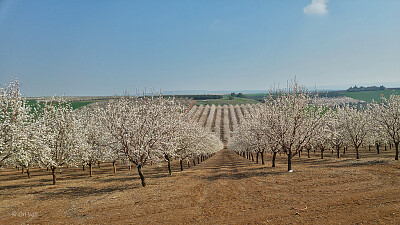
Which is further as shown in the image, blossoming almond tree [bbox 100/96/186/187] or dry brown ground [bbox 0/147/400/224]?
blossoming almond tree [bbox 100/96/186/187]

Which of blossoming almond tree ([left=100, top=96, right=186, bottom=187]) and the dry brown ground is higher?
blossoming almond tree ([left=100, top=96, right=186, bottom=187])

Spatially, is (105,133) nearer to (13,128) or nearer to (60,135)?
(13,128)

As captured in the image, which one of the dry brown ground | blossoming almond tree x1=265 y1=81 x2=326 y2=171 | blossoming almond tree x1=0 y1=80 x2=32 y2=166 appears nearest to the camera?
the dry brown ground

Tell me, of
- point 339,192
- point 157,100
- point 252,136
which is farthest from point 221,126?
point 339,192

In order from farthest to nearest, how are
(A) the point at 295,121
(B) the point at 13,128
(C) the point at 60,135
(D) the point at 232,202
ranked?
(C) the point at 60,135 < (A) the point at 295,121 < (B) the point at 13,128 < (D) the point at 232,202

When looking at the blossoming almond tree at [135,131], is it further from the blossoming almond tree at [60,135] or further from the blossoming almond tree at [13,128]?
the blossoming almond tree at [60,135]

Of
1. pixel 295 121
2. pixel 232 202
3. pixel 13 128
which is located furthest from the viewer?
pixel 295 121

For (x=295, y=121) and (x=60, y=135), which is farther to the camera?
(x=60, y=135)

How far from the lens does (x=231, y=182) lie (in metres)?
24.8

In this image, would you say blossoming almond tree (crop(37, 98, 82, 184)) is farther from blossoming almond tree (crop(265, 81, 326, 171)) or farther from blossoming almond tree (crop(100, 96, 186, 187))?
blossoming almond tree (crop(265, 81, 326, 171))

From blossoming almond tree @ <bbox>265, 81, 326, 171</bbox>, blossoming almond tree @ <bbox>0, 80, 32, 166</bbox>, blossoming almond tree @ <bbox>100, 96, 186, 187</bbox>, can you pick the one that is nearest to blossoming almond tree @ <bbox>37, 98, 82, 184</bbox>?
blossoming almond tree @ <bbox>0, 80, 32, 166</bbox>

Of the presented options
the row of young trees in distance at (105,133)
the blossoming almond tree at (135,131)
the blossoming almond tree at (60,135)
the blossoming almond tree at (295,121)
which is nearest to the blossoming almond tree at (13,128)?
the row of young trees in distance at (105,133)

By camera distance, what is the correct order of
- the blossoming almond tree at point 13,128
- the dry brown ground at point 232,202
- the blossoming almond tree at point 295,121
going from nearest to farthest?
1. the dry brown ground at point 232,202
2. the blossoming almond tree at point 13,128
3. the blossoming almond tree at point 295,121

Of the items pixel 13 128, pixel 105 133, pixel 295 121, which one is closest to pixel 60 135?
pixel 13 128
